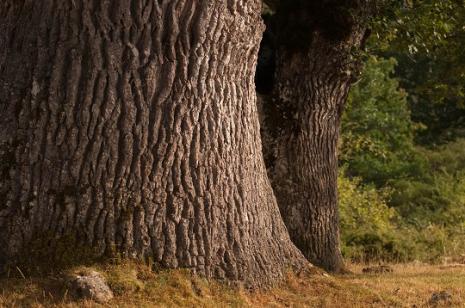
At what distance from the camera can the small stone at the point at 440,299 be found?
774 cm

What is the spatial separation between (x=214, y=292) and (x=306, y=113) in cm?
393

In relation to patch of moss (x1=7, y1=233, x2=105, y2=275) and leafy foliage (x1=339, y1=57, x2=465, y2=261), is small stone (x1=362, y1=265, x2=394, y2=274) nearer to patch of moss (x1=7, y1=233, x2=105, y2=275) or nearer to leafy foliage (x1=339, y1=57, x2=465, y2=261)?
leafy foliage (x1=339, y1=57, x2=465, y2=261)

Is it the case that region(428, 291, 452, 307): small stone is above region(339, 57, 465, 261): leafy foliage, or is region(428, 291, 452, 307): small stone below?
below

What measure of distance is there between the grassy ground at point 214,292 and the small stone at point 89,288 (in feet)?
0.21

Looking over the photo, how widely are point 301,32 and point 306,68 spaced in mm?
468

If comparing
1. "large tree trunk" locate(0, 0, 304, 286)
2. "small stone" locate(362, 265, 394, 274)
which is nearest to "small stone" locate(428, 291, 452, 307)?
"large tree trunk" locate(0, 0, 304, 286)

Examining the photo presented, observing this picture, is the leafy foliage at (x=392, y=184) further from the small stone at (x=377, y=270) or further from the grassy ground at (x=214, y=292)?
the grassy ground at (x=214, y=292)

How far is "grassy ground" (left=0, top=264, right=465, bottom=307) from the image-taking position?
662cm

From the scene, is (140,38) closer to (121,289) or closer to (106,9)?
(106,9)

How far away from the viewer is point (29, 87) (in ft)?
23.2

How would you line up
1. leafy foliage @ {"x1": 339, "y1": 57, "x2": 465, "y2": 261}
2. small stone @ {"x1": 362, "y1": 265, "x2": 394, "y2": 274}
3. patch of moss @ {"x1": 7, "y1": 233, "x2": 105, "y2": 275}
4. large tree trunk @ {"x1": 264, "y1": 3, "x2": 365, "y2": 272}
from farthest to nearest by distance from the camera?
1. leafy foliage @ {"x1": 339, "y1": 57, "x2": 465, "y2": 261}
2. small stone @ {"x1": 362, "y1": 265, "x2": 394, "y2": 274}
3. large tree trunk @ {"x1": 264, "y1": 3, "x2": 365, "y2": 272}
4. patch of moss @ {"x1": 7, "y1": 233, "x2": 105, "y2": 275}

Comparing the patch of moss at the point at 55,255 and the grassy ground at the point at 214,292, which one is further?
the patch of moss at the point at 55,255

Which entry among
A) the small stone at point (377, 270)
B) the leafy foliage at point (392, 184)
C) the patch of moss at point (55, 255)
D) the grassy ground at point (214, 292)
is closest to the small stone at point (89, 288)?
the grassy ground at point (214, 292)

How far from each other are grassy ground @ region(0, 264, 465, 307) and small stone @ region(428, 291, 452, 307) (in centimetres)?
6
